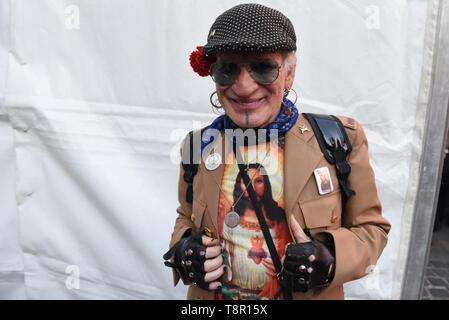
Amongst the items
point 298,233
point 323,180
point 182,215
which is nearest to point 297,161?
point 323,180

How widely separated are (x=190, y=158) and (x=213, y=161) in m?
0.14

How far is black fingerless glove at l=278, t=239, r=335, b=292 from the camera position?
1.00 m

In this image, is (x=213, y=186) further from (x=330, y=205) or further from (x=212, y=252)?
(x=330, y=205)

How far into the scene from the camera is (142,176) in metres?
2.14

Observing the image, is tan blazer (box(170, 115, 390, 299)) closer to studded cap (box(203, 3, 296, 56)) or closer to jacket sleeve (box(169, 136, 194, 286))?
jacket sleeve (box(169, 136, 194, 286))

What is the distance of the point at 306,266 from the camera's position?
3.28 feet

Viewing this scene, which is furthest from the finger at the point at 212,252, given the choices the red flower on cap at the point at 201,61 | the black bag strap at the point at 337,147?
the red flower on cap at the point at 201,61

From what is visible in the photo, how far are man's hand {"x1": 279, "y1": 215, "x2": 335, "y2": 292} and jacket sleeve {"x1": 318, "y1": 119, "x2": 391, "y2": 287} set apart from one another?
0.07 metres

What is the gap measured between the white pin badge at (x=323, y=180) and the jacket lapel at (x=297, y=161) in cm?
2

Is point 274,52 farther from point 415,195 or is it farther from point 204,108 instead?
point 415,195

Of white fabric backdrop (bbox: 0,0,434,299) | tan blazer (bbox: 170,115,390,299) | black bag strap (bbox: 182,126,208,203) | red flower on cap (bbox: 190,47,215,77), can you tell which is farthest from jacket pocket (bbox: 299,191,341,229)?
white fabric backdrop (bbox: 0,0,434,299)

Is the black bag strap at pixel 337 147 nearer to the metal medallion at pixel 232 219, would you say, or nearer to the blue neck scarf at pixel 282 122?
the blue neck scarf at pixel 282 122

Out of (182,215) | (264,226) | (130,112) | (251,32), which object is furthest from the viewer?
(130,112)

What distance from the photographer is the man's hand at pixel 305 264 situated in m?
1.00
